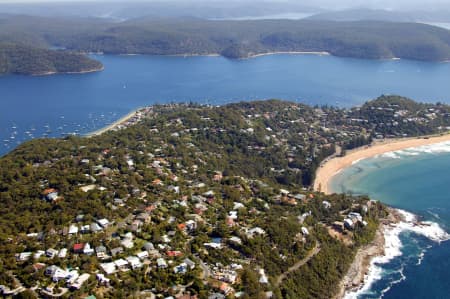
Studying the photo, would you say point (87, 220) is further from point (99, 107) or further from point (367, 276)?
point (99, 107)

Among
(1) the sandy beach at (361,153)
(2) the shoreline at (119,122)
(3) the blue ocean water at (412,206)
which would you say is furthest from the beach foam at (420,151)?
(2) the shoreline at (119,122)

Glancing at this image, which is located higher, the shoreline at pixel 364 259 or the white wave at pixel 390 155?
the white wave at pixel 390 155

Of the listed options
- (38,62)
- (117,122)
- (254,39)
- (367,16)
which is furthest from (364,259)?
(367,16)

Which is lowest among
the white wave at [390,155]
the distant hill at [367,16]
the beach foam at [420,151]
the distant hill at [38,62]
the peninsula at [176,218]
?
the peninsula at [176,218]

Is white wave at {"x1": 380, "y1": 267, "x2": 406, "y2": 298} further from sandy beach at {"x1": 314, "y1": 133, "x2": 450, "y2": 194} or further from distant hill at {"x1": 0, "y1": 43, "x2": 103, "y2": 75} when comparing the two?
distant hill at {"x1": 0, "y1": 43, "x2": 103, "y2": 75}

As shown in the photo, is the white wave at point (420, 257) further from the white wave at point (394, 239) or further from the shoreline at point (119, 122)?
the shoreline at point (119, 122)

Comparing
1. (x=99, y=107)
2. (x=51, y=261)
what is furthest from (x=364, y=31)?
(x=51, y=261)
